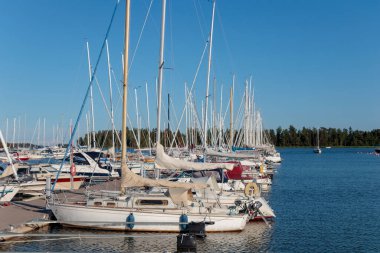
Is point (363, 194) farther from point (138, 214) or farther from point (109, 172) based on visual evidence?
point (138, 214)

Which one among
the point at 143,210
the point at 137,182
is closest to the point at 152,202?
the point at 143,210

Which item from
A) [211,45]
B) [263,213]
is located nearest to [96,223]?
[263,213]

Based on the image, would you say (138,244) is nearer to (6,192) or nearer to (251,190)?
(251,190)

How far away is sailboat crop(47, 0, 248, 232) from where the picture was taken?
896 inches

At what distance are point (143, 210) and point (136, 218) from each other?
472 millimetres

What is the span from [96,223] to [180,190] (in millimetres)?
4028

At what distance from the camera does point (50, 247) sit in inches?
817

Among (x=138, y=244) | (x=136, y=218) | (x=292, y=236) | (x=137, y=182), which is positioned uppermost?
(x=137, y=182)

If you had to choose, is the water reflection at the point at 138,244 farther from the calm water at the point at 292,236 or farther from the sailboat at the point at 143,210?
the sailboat at the point at 143,210

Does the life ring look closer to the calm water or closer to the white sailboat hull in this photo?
the calm water

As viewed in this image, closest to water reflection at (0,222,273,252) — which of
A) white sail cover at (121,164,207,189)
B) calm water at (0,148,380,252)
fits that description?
calm water at (0,148,380,252)

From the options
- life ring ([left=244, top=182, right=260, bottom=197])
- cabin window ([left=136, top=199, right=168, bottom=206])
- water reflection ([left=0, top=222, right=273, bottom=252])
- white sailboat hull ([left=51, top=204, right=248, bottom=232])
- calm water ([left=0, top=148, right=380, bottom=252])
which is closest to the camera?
water reflection ([left=0, top=222, right=273, bottom=252])

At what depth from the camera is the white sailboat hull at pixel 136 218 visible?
22.7 metres

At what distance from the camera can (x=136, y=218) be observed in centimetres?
2272
